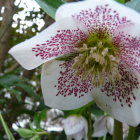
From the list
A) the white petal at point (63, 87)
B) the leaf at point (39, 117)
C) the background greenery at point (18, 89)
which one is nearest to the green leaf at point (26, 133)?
the background greenery at point (18, 89)

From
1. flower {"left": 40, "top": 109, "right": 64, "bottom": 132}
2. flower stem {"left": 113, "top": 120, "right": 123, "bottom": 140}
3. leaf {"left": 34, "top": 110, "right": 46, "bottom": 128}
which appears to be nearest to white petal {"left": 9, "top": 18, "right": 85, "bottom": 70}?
flower stem {"left": 113, "top": 120, "right": 123, "bottom": 140}

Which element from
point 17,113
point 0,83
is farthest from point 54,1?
point 17,113

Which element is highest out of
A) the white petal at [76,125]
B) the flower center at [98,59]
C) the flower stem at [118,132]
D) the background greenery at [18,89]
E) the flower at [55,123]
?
the flower center at [98,59]

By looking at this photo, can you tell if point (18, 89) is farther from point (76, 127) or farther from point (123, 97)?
point (123, 97)

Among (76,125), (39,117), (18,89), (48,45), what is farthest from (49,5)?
(18,89)

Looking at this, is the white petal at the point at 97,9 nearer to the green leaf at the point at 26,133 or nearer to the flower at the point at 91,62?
the flower at the point at 91,62

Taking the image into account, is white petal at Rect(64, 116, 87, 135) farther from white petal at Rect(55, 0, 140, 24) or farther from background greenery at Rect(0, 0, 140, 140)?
white petal at Rect(55, 0, 140, 24)
